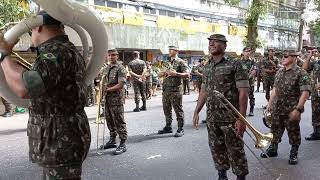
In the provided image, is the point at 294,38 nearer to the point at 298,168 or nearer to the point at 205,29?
the point at 205,29

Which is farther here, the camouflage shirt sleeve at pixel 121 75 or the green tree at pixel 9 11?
the green tree at pixel 9 11

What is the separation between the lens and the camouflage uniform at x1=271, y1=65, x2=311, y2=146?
6602 millimetres

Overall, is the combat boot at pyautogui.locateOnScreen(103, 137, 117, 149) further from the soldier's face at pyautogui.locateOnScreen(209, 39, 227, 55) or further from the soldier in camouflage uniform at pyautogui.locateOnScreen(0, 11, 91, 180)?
the soldier in camouflage uniform at pyautogui.locateOnScreen(0, 11, 91, 180)

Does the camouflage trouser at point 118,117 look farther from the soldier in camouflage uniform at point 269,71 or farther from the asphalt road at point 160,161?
the soldier in camouflage uniform at point 269,71

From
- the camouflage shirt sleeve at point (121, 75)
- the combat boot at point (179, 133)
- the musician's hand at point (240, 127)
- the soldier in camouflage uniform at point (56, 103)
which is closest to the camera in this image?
the soldier in camouflage uniform at point (56, 103)

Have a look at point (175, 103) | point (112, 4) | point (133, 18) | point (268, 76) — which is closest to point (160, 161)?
point (175, 103)

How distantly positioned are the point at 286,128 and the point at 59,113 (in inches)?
189

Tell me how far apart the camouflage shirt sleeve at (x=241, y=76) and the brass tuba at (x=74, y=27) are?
220cm

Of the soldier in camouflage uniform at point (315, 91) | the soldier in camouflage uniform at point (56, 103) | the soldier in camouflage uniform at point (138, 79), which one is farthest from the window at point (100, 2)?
the soldier in camouflage uniform at point (56, 103)

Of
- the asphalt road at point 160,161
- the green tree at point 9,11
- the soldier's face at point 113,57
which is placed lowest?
the asphalt road at point 160,161

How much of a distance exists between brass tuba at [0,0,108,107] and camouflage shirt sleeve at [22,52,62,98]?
0.24 m

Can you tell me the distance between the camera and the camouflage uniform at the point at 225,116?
16.9 feet

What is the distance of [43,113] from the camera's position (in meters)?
3.00

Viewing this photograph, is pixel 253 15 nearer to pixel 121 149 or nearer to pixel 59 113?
pixel 121 149
